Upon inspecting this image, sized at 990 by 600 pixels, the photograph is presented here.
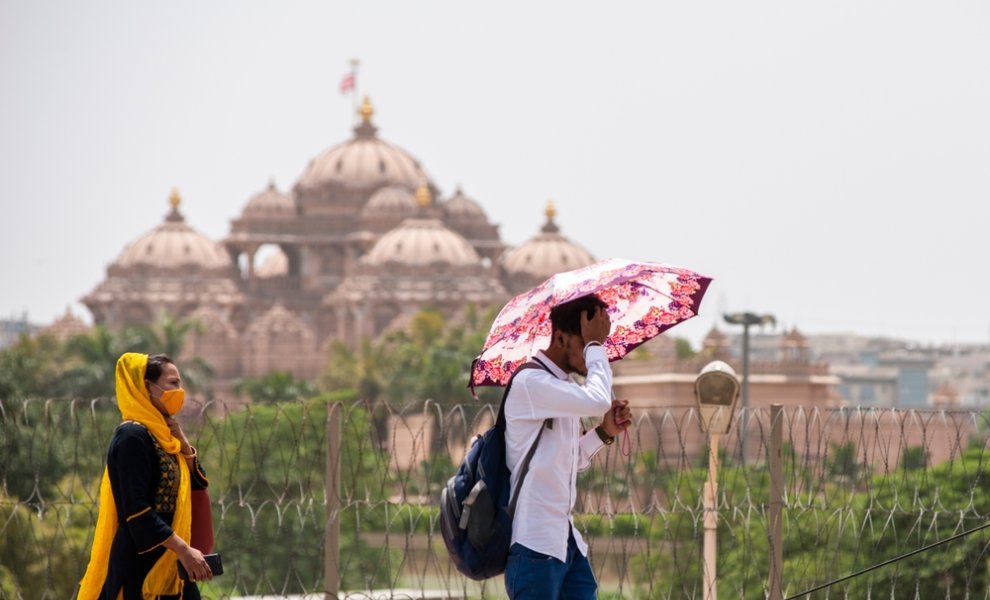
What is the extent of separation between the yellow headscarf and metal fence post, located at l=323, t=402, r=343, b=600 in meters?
1.46

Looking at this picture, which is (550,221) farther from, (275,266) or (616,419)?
(616,419)

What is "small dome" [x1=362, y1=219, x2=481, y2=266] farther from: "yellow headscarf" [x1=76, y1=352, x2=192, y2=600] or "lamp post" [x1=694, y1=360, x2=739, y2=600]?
"yellow headscarf" [x1=76, y1=352, x2=192, y2=600]

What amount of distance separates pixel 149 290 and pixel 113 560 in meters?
91.6

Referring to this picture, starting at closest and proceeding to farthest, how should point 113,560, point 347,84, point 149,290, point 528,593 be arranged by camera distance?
point 528,593 < point 113,560 < point 149,290 < point 347,84

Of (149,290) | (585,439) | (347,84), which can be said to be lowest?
(585,439)

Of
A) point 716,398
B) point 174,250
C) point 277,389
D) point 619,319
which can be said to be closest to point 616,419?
point 619,319

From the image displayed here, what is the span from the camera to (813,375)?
208 feet

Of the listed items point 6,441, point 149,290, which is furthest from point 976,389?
point 6,441

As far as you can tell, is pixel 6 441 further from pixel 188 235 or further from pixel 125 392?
pixel 188 235

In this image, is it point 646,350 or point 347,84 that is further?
point 347,84

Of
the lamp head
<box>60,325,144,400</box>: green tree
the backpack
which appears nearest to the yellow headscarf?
the backpack

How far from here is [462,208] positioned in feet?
343

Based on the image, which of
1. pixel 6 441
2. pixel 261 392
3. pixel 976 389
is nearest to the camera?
pixel 6 441

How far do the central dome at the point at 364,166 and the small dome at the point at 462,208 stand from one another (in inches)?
68.9
